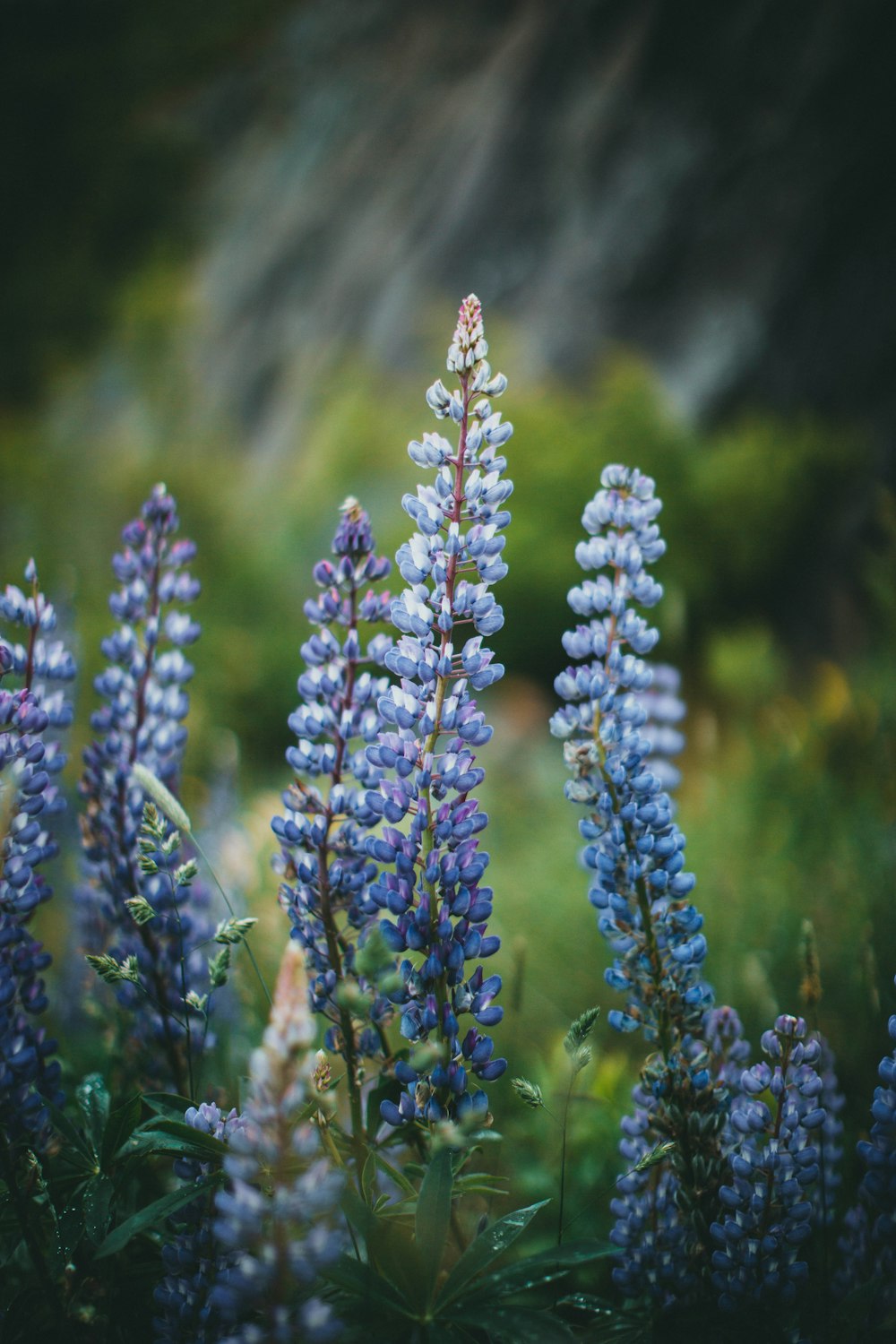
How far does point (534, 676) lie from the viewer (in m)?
4.09

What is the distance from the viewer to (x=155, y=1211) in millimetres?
593

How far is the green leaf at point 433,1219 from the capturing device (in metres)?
0.58

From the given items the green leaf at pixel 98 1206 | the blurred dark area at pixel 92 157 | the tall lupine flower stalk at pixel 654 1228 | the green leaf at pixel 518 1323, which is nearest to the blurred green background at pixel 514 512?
the blurred dark area at pixel 92 157

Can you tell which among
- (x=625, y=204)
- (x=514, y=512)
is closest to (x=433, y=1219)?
(x=514, y=512)

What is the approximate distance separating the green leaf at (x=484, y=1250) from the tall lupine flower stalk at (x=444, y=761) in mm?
88

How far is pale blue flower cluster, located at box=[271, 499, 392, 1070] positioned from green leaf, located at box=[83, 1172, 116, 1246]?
19cm

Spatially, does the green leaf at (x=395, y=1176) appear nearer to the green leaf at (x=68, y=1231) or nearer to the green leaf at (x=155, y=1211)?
the green leaf at (x=155, y=1211)

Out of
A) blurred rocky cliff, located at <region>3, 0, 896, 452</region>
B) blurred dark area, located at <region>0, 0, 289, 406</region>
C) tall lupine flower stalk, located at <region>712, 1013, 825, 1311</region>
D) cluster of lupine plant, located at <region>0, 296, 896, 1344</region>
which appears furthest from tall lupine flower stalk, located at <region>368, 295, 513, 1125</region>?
blurred dark area, located at <region>0, 0, 289, 406</region>

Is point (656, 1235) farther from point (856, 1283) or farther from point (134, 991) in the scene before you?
point (134, 991)

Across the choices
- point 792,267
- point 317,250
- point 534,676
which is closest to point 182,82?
point 317,250

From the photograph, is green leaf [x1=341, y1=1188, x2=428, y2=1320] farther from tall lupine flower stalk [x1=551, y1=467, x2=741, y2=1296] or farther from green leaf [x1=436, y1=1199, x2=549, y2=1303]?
tall lupine flower stalk [x1=551, y1=467, x2=741, y2=1296]

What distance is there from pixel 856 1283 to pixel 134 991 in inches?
26.2

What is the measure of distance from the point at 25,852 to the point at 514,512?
139 inches

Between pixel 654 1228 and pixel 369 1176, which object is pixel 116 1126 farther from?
pixel 654 1228
